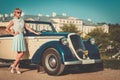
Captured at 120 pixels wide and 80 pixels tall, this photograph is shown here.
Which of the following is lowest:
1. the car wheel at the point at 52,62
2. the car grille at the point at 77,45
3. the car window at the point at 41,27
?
the car wheel at the point at 52,62

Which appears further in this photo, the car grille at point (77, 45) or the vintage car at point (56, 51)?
the car grille at point (77, 45)

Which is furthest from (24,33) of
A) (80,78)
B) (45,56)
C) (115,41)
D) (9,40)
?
(115,41)

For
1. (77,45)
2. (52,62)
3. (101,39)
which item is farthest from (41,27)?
(101,39)

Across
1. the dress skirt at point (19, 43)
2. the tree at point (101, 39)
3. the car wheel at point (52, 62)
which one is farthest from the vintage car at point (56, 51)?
the tree at point (101, 39)

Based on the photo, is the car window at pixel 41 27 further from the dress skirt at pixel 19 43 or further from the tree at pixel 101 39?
the tree at pixel 101 39

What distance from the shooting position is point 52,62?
9.73 metres

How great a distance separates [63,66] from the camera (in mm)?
9367

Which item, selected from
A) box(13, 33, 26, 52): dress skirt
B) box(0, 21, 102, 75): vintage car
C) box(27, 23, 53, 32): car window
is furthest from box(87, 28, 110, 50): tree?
box(13, 33, 26, 52): dress skirt

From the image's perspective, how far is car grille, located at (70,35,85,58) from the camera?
387 inches

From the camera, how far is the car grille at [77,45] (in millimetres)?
9820

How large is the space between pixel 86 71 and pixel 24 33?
2308mm

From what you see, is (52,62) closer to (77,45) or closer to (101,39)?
(77,45)

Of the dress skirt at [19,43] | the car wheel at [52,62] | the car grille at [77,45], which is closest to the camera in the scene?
the car wheel at [52,62]

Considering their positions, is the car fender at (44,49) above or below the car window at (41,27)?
below
